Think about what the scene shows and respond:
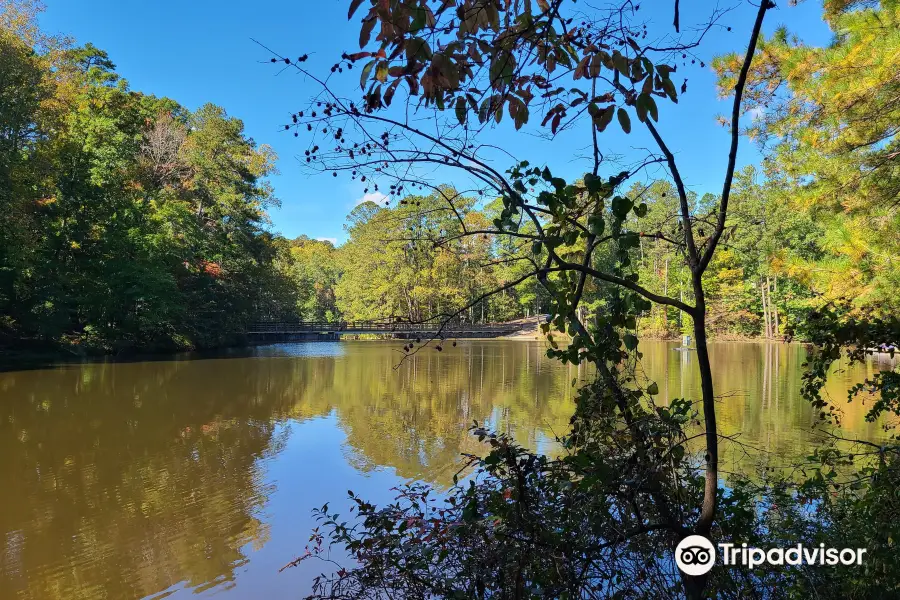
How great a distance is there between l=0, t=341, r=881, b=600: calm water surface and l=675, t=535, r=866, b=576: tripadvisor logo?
44 cm

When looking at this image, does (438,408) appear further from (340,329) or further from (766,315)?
(766,315)

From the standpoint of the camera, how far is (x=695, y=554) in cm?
151

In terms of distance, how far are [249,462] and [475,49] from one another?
24.7 ft

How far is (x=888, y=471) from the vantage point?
99.3 inches

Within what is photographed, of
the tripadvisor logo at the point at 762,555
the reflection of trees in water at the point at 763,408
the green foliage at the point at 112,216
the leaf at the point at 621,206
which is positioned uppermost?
the green foliage at the point at 112,216

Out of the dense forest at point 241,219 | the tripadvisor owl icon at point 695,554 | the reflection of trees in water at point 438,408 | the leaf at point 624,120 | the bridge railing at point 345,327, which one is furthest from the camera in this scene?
the bridge railing at point 345,327

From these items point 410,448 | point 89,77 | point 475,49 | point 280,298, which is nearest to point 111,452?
point 410,448

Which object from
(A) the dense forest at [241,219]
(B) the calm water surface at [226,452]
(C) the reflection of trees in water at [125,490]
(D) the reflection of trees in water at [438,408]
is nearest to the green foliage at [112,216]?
(A) the dense forest at [241,219]

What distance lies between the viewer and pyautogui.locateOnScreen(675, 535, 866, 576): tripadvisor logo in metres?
1.51

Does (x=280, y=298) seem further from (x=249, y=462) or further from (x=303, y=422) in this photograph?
(x=249, y=462)

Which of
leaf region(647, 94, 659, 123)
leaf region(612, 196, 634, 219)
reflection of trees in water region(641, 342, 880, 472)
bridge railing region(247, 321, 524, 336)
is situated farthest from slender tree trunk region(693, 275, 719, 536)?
bridge railing region(247, 321, 524, 336)

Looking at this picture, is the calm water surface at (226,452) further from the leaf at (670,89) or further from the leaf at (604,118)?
the leaf at (670,89)

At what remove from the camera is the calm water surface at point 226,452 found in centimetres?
450

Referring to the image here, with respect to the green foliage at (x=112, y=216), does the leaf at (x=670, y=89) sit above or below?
below
